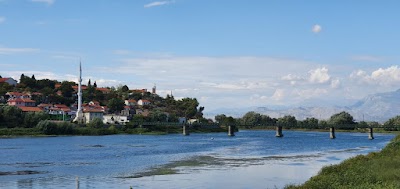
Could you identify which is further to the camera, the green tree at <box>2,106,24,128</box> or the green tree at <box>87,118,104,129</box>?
the green tree at <box>87,118,104,129</box>

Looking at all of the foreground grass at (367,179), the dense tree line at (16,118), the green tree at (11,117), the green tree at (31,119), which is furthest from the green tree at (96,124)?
the foreground grass at (367,179)

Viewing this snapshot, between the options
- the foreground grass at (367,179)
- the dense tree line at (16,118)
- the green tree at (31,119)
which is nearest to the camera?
the foreground grass at (367,179)

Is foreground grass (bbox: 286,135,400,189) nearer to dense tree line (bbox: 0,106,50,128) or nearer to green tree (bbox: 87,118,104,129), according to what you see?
dense tree line (bbox: 0,106,50,128)

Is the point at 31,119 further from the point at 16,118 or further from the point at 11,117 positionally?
the point at 11,117

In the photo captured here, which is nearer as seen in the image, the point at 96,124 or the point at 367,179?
the point at 367,179

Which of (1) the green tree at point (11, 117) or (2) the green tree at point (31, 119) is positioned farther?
(2) the green tree at point (31, 119)

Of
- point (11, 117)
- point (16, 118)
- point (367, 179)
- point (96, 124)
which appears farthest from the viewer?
point (96, 124)

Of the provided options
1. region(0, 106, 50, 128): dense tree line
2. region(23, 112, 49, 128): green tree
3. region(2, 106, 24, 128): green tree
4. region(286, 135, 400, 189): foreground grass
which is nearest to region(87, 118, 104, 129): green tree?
region(0, 106, 50, 128): dense tree line

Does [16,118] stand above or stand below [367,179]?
above

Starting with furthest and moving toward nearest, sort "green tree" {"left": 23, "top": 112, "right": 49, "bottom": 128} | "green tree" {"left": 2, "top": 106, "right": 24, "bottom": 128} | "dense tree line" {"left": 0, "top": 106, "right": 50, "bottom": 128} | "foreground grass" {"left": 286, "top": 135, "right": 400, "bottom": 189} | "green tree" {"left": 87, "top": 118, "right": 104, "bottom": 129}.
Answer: "green tree" {"left": 87, "top": 118, "right": 104, "bottom": 129}, "green tree" {"left": 23, "top": 112, "right": 49, "bottom": 128}, "green tree" {"left": 2, "top": 106, "right": 24, "bottom": 128}, "dense tree line" {"left": 0, "top": 106, "right": 50, "bottom": 128}, "foreground grass" {"left": 286, "top": 135, "right": 400, "bottom": 189}

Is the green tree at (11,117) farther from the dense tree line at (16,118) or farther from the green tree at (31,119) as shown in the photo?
the green tree at (31,119)

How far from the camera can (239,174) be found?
6016 centimetres

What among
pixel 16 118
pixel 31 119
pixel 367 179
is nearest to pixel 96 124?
pixel 31 119

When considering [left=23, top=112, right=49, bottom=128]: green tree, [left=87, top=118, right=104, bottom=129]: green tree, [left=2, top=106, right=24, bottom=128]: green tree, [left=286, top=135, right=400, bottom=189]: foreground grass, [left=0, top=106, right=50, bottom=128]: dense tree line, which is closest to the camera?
[left=286, top=135, right=400, bottom=189]: foreground grass
